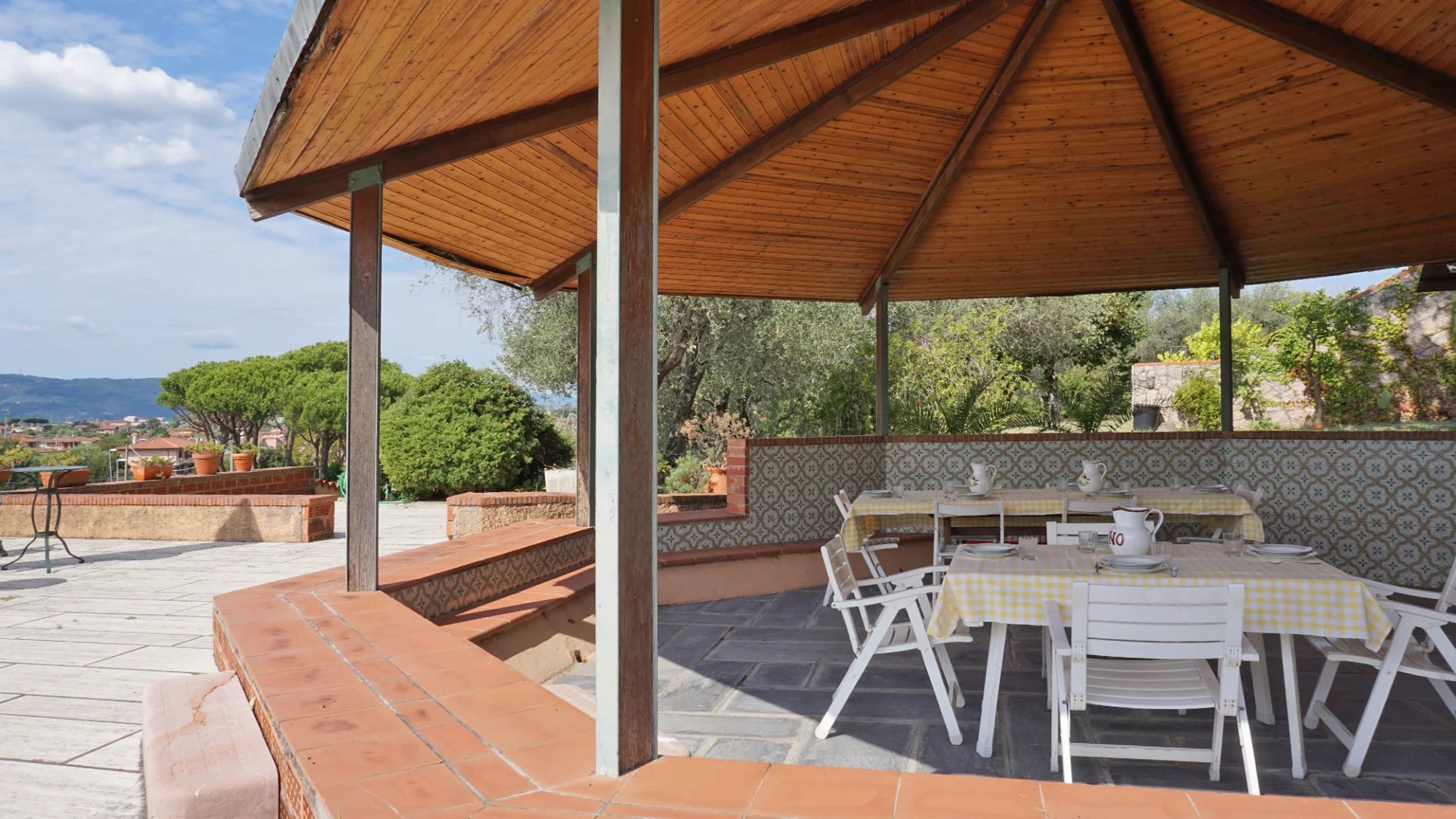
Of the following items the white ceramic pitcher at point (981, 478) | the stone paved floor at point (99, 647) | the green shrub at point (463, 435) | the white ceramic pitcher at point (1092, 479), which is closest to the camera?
the stone paved floor at point (99, 647)

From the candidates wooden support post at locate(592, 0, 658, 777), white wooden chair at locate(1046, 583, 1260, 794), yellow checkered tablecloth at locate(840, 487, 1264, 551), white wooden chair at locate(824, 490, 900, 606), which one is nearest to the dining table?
white wooden chair at locate(1046, 583, 1260, 794)

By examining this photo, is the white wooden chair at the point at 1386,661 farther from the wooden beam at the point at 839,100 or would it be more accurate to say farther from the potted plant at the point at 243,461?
the potted plant at the point at 243,461

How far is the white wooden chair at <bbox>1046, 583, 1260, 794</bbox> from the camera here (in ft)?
9.29

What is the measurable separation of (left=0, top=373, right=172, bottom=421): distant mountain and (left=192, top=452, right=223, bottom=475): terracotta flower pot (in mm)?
58738

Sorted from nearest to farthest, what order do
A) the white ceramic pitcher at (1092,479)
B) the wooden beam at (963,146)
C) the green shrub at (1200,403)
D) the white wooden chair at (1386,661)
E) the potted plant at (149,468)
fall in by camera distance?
the white wooden chair at (1386,661), the wooden beam at (963,146), the white ceramic pitcher at (1092,479), the potted plant at (149,468), the green shrub at (1200,403)

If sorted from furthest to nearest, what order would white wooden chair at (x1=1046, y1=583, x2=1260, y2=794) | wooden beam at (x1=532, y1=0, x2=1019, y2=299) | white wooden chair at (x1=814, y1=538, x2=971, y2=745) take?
wooden beam at (x1=532, y1=0, x2=1019, y2=299) < white wooden chair at (x1=814, y1=538, x2=971, y2=745) < white wooden chair at (x1=1046, y1=583, x2=1260, y2=794)

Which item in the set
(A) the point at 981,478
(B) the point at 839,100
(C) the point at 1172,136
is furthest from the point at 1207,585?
(C) the point at 1172,136

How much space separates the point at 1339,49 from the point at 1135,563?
3026 mm

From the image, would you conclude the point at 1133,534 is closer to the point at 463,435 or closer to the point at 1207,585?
the point at 1207,585

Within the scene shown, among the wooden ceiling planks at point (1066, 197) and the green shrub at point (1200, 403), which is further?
the green shrub at point (1200, 403)

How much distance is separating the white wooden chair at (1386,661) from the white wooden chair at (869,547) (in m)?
2.12

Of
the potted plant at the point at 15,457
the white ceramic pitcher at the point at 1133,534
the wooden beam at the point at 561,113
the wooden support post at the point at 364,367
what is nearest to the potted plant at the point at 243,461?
the potted plant at the point at 15,457

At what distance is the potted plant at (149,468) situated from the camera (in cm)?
1099

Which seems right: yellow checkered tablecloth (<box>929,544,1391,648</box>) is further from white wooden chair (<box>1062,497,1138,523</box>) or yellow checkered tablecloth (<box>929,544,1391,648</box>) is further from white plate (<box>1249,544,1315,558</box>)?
white wooden chair (<box>1062,497,1138,523</box>)
